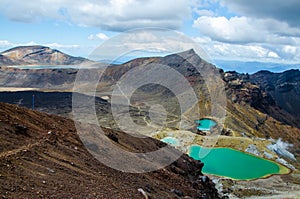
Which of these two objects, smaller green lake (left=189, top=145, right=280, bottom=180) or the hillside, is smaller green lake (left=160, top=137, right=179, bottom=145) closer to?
smaller green lake (left=189, top=145, right=280, bottom=180)

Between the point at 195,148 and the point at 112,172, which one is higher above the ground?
the point at 112,172

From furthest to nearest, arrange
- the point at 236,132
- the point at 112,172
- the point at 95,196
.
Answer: the point at 236,132 < the point at 112,172 < the point at 95,196

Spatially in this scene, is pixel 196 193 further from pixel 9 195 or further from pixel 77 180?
pixel 9 195

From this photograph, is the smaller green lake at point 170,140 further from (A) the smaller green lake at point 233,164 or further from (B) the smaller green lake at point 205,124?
(B) the smaller green lake at point 205,124

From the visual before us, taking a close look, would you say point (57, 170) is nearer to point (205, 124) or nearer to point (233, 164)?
point (233, 164)

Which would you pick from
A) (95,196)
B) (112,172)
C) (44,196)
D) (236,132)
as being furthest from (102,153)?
(236,132)

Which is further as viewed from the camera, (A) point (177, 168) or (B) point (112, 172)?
(A) point (177, 168)

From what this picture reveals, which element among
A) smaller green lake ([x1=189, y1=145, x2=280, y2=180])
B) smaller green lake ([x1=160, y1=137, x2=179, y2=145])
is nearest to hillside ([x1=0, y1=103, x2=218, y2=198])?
smaller green lake ([x1=189, y1=145, x2=280, y2=180])
